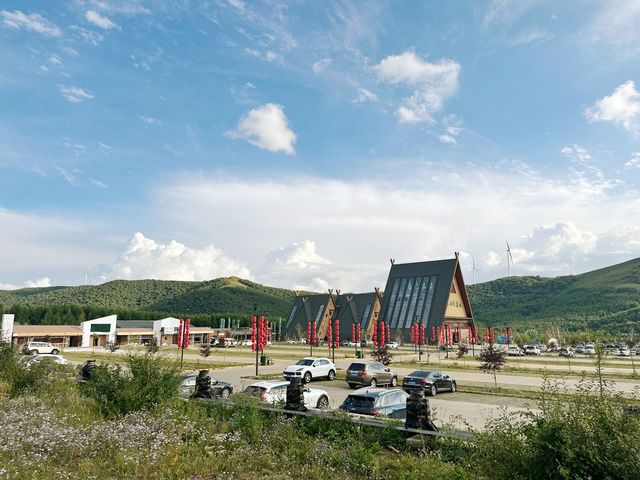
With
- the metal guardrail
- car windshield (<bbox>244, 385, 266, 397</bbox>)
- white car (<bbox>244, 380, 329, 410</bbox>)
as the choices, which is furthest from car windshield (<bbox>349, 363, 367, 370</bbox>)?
the metal guardrail

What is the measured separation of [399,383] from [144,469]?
998 inches

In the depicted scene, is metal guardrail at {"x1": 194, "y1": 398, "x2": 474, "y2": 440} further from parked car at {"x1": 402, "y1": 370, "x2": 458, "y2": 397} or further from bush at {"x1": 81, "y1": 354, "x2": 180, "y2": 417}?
parked car at {"x1": 402, "y1": 370, "x2": 458, "y2": 397}

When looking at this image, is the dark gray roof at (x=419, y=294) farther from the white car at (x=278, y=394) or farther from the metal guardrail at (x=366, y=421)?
the metal guardrail at (x=366, y=421)

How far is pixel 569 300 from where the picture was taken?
144750 millimetres

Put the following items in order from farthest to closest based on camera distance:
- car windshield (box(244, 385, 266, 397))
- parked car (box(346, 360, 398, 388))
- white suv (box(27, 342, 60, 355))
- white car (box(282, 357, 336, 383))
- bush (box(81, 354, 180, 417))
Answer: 1. white suv (box(27, 342, 60, 355))
2. white car (box(282, 357, 336, 383))
3. parked car (box(346, 360, 398, 388))
4. car windshield (box(244, 385, 266, 397))
5. bush (box(81, 354, 180, 417))

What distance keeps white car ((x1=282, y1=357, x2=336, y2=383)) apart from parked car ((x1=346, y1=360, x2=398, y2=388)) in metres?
3.60

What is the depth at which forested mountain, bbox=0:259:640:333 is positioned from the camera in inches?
4326

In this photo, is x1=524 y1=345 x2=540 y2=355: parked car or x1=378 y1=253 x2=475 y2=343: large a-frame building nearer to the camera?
x1=524 y1=345 x2=540 y2=355: parked car

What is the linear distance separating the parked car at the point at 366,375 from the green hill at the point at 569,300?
9139 cm

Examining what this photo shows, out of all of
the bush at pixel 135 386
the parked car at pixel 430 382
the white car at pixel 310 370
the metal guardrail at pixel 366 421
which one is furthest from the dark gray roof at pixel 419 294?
the bush at pixel 135 386

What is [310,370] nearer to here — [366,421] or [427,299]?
[366,421]

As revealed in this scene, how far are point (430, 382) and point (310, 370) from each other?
906cm

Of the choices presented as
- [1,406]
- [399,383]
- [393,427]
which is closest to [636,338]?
[399,383]

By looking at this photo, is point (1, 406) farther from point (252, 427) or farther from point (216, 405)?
point (252, 427)
